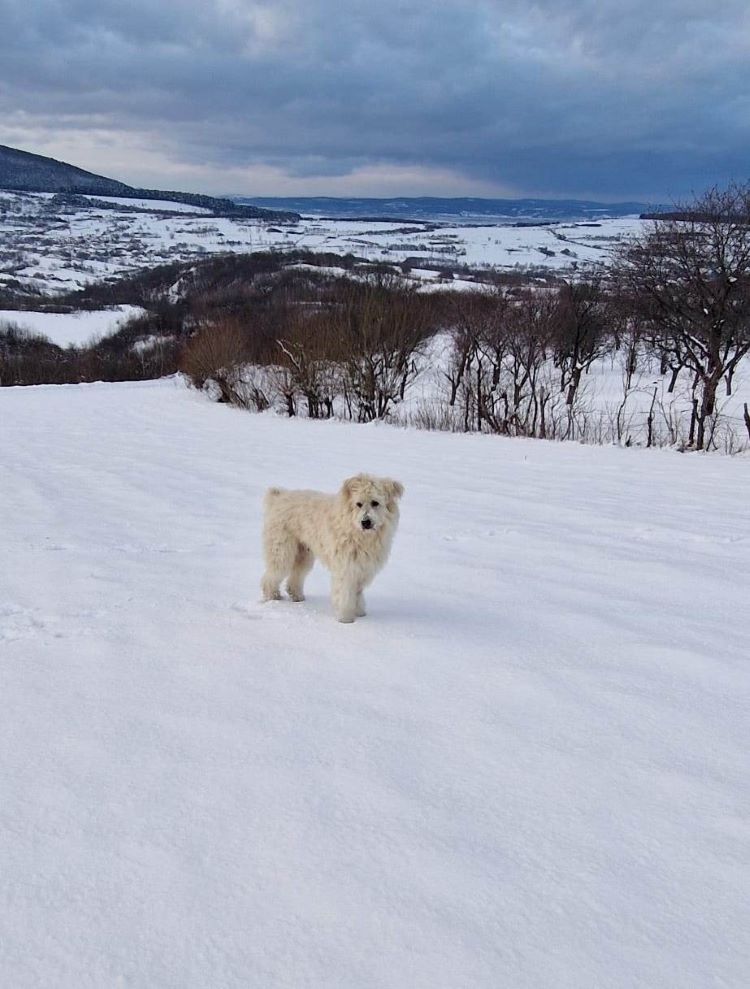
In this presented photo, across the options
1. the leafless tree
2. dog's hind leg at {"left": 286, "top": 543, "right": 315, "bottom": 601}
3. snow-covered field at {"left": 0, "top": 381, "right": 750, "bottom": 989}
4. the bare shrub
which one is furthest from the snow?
snow-covered field at {"left": 0, "top": 381, "right": 750, "bottom": 989}

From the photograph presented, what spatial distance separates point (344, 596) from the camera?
5.39 meters

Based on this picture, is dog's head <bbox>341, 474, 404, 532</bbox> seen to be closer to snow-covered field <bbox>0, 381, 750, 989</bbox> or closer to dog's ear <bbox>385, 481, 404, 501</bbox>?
dog's ear <bbox>385, 481, 404, 501</bbox>

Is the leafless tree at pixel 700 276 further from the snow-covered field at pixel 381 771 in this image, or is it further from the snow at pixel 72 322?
the snow at pixel 72 322

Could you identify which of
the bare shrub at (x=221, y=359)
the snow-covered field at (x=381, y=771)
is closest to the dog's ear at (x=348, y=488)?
the snow-covered field at (x=381, y=771)

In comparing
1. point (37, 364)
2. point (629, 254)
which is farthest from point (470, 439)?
point (37, 364)

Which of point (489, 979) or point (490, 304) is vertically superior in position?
point (490, 304)

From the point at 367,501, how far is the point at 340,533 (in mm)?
344

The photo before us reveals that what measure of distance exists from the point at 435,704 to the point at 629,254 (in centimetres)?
2749

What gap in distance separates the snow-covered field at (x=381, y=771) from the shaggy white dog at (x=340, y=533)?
33cm

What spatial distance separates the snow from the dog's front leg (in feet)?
321

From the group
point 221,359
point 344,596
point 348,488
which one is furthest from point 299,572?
point 221,359

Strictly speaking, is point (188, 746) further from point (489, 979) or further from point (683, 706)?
point (683, 706)

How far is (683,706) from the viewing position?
4086mm

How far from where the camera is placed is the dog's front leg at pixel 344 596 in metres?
5.36
